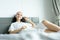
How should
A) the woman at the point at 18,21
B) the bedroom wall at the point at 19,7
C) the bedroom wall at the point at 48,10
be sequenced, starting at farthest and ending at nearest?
the bedroom wall at the point at 48,10 < the bedroom wall at the point at 19,7 < the woman at the point at 18,21

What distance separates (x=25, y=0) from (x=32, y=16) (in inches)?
17.0

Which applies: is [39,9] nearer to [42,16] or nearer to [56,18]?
[42,16]

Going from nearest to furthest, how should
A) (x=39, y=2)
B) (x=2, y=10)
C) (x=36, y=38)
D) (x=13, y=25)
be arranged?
1. (x=36, y=38)
2. (x=13, y=25)
3. (x=2, y=10)
4. (x=39, y=2)

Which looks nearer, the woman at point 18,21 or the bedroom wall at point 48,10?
the woman at point 18,21

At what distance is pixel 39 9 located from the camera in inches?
132

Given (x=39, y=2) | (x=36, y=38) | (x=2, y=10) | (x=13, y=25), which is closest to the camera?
(x=36, y=38)

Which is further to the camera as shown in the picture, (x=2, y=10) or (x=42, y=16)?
(x=42, y=16)

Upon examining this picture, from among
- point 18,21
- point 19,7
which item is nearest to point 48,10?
point 19,7


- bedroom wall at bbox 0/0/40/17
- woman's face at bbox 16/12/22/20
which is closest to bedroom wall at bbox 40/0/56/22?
bedroom wall at bbox 0/0/40/17

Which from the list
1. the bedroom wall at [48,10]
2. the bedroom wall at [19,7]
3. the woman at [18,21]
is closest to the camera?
the woman at [18,21]

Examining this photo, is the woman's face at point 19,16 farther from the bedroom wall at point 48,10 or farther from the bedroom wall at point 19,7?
the bedroom wall at point 48,10

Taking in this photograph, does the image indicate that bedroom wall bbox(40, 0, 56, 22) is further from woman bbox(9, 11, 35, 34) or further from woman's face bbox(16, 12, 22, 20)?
woman's face bbox(16, 12, 22, 20)

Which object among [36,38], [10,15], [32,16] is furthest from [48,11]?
A: [36,38]

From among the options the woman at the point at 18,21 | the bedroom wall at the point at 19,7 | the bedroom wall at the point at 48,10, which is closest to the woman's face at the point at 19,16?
the woman at the point at 18,21
